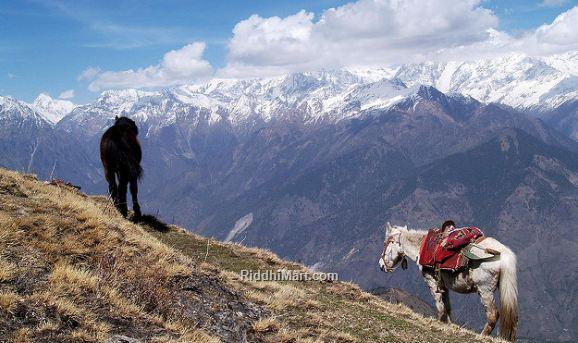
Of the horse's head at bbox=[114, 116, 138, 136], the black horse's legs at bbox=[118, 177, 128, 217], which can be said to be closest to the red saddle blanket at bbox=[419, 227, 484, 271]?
the black horse's legs at bbox=[118, 177, 128, 217]

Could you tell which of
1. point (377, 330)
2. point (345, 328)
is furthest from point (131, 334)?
point (377, 330)

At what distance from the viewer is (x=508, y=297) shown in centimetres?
1703

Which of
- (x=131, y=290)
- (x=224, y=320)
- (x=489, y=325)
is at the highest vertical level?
(x=131, y=290)

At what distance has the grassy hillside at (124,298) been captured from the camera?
295 inches

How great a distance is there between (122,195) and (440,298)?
13088 mm

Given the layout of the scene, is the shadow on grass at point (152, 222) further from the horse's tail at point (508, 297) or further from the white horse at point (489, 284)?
the horse's tail at point (508, 297)

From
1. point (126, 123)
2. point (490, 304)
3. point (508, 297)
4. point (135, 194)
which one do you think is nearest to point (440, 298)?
point (490, 304)

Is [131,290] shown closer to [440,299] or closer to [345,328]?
[345,328]

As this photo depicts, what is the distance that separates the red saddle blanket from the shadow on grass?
1151 cm

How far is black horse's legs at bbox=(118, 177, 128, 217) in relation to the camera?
18281mm

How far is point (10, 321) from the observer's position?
683cm

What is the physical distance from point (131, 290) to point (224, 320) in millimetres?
2082

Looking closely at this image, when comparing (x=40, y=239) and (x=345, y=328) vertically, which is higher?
(x=40, y=239)

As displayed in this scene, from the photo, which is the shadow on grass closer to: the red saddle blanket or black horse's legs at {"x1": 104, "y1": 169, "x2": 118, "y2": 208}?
black horse's legs at {"x1": 104, "y1": 169, "x2": 118, "y2": 208}
